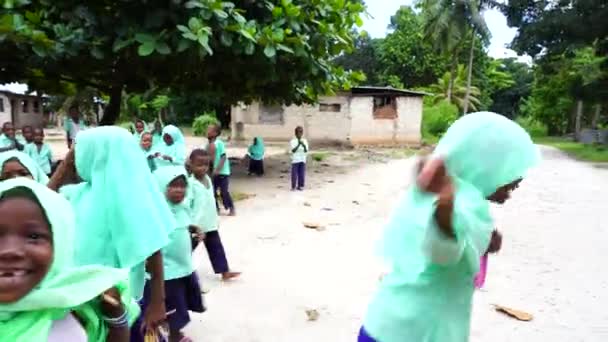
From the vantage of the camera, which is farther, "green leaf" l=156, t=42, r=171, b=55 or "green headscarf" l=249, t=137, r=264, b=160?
"green headscarf" l=249, t=137, r=264, b=160

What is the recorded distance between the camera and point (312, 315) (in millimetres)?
3994

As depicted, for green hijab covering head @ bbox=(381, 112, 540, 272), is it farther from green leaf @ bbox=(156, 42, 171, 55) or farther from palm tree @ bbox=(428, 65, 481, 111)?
palm tree @ bbox=(428, 65, 481, 111)

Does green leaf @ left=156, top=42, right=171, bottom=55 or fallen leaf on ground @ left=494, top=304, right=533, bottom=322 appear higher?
green leaf @ left=156, top=42, right=171, bottom=55

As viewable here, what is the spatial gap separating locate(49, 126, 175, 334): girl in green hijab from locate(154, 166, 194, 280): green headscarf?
0.88 meters

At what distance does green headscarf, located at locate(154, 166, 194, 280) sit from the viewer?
3.09 m

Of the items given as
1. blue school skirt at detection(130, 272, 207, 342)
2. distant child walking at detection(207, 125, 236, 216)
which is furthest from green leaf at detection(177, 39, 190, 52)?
blue school skirt at detection(130, 272, 207, 342)

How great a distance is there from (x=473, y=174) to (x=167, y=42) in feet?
22.0

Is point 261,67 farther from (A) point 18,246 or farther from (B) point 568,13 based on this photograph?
(B) point 568,13

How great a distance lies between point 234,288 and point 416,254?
3224mm

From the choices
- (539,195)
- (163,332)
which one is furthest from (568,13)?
(163,332)

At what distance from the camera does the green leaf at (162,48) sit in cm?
712

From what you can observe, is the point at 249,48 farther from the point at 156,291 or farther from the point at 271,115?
the point at 271,115

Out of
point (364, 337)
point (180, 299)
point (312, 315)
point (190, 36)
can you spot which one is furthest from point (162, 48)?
point (364, 337)

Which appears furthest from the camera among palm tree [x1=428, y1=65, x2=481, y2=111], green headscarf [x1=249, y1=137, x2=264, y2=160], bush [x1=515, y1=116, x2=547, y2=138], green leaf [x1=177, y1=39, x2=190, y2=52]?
bush [x1=515, y1=116, x2=547, y2=138]
